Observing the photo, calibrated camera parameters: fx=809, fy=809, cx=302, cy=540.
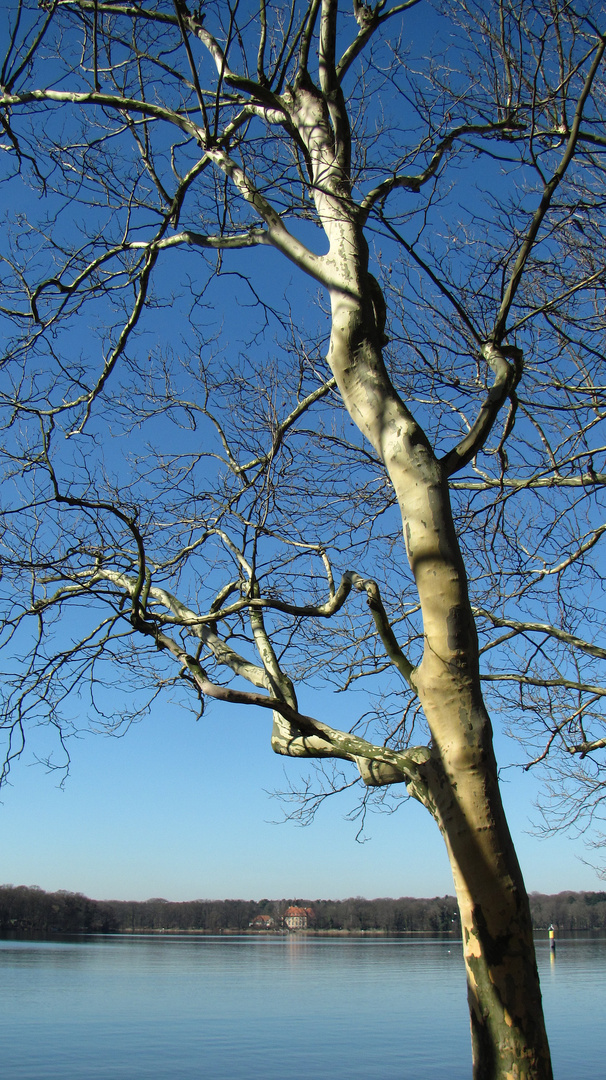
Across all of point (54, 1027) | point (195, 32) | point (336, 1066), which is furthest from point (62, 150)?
point (54, 1027)

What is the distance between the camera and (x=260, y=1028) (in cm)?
1891

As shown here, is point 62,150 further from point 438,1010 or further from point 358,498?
point 438,1010

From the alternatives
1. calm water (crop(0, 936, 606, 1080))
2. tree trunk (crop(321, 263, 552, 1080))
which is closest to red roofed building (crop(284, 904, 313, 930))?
calm water (crop(0, 936, 606, 1080))

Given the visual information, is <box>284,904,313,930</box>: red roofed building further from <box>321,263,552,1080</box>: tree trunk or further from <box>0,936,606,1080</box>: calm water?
<box>321,263,552,1080</box>: tree trunk

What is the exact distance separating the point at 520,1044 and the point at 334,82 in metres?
4.45

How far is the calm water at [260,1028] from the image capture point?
13570 millimetres

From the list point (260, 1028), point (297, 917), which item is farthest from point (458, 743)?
point (297, 917)

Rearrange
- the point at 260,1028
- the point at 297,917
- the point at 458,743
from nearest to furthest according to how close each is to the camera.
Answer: the point at 458,743 < the point at 260,1028 < the point at 297,917

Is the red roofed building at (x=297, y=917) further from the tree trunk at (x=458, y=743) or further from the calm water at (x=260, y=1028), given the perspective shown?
the tree trunk at (x=458, y=743)

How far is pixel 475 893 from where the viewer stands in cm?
298

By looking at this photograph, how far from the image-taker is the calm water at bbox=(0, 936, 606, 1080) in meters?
13.6

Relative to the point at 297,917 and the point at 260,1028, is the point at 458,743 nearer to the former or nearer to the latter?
the point at 260,1028

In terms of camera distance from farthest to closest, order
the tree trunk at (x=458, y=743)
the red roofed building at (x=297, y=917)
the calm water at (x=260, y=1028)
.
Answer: the red roofed building at (x=297, y=917)
the calm water at (x=260, y=1028)
the tree trunk at (x=458, y=743)

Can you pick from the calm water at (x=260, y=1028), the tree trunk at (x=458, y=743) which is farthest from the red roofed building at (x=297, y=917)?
the tree trunk at (x=458, y=743)
